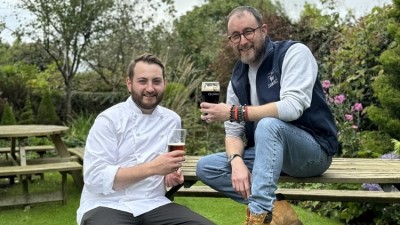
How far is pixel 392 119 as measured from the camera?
5.67m

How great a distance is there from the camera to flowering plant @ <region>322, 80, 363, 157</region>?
6.16 m

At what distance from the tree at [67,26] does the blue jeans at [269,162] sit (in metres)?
8.79

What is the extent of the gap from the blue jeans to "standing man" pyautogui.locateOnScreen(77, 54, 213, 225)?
276mm

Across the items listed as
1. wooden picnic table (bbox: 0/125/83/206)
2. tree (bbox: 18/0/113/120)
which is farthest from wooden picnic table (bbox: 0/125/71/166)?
tree (bbox: 18/0/113/120)

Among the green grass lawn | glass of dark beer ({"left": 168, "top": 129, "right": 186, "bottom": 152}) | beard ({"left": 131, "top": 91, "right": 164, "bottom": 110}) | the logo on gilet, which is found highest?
the logo on gilet

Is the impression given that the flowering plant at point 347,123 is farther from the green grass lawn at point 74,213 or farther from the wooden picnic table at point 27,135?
the wooden picnic table at point 27,135

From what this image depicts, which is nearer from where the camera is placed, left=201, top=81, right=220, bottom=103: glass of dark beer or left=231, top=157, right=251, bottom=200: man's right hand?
left=201, top=81, right=220, bottom=103: glass of dark beer

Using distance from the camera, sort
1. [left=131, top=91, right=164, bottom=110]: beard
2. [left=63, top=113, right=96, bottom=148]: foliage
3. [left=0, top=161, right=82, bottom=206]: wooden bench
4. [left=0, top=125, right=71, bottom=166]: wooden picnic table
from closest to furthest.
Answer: [left=131, top=91, right=164, bottom=110]: beard
[left=0, top=161, right=82, bottom=206]: wooden bench
[left=0, top=125, right=71, bottom=166]: wooden picnic table
[left=63, top=113, right=96, bottom=148]: foliage

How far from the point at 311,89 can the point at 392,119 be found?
3.07 metres

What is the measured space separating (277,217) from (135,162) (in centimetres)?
84

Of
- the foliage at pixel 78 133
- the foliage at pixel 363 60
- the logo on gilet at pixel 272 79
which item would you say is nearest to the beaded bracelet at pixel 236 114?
the logo on gilet at pixel 272 79

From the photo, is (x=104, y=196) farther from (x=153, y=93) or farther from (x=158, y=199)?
(x=153, y=93)

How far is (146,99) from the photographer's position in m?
3.09

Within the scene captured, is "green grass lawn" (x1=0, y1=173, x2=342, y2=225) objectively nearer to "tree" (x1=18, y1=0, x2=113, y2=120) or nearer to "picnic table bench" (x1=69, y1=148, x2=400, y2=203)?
"picnic table bench" (x1=69, y1=148, x2=400, y2=203)
